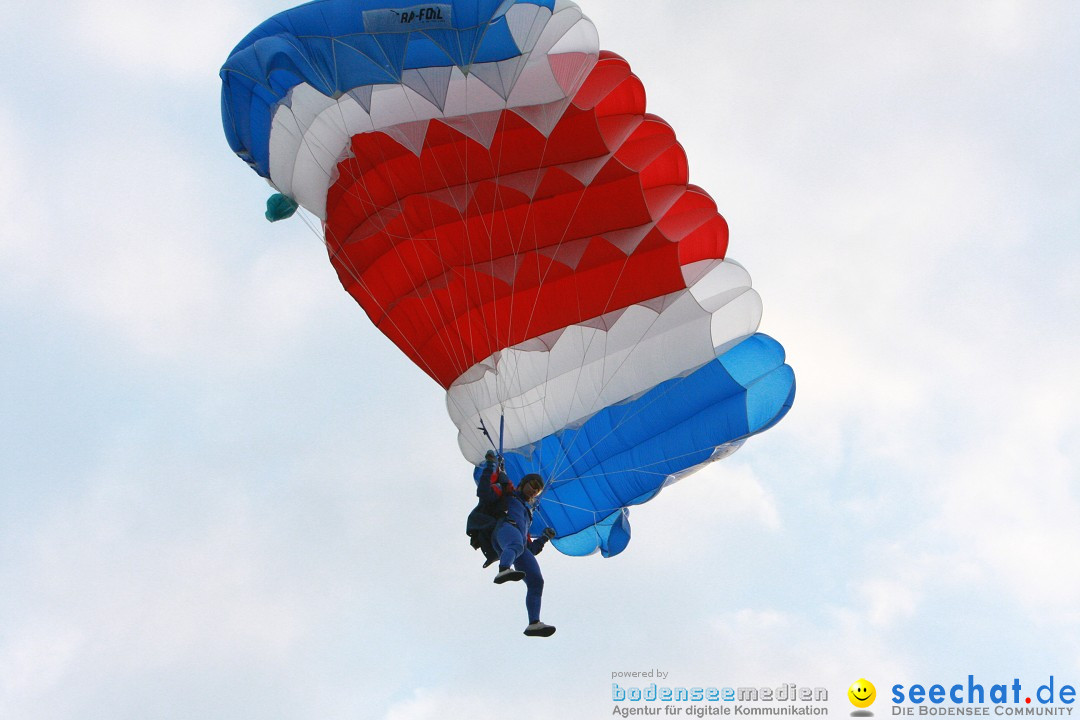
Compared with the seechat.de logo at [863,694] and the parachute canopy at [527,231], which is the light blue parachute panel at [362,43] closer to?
the parachute canopy at [527,231]

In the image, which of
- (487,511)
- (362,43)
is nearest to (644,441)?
(487,511)

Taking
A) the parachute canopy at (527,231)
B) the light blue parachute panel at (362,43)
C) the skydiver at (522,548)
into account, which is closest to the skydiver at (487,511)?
the skydiver at (522,548)

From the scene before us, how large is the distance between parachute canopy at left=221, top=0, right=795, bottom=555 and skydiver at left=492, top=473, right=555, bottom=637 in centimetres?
A: 69

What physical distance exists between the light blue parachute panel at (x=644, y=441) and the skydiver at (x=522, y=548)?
104 centimetres

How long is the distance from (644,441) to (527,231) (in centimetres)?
251

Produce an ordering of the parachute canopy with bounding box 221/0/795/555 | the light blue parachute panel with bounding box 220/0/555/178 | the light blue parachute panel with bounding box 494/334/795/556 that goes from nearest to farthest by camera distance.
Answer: the light blue parachute panel with bounding box 220/0/555/178 < the parachute canopy with bounding box 221/0/795/555 < the light blue parachute panel with bounding box 494/334/795/556

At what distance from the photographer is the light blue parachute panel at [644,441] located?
12422mm

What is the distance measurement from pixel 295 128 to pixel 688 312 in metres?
4.13

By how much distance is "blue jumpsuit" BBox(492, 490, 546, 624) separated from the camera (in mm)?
10805

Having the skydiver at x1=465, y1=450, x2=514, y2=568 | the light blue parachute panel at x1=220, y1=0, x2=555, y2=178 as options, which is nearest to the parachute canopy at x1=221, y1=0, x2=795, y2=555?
the light blue parachute panel at x1=220, y1=0, x2=555, y2=178

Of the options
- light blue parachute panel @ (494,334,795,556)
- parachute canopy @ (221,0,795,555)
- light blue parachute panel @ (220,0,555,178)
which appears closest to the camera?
light blue parachute panel @ (220,0,555,178)

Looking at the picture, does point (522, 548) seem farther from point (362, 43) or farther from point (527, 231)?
point (362, 43)

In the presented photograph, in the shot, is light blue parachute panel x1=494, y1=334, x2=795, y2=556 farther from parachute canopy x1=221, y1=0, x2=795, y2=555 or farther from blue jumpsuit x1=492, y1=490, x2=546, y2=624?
blue jumpsuit x1=492, y1=490, x2=546, y2=624

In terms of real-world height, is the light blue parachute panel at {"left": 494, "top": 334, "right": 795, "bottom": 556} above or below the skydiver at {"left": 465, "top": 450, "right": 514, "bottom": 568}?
above
